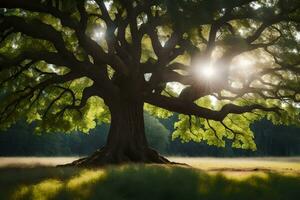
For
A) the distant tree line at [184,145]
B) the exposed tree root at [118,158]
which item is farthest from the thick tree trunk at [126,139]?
the distant tree line at [184,145]

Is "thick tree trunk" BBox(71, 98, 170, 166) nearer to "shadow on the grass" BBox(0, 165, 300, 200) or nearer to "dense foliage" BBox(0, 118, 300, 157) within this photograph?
"shadow on the grass" BBox(0, 165, 300, 200)

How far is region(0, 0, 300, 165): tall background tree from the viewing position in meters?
21.2

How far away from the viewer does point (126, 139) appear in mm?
26656

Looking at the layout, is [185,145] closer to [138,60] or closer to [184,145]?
[184,145]

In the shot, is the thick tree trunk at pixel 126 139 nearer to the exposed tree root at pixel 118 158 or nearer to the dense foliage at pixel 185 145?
the exposed tree root at pixel 118 158

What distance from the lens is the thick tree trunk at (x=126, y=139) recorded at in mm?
26047

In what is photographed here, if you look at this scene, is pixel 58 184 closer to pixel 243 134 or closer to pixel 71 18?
pixel 71 18

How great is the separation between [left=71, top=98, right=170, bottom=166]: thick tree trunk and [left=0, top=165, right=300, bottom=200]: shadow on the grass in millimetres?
10781

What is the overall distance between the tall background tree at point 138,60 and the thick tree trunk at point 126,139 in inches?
2.3

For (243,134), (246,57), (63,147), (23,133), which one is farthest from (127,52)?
(63,147)

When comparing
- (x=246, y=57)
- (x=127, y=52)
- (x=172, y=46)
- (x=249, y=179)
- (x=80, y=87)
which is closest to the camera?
(x=249, y=179)

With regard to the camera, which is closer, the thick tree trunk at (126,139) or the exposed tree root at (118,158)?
the exposed tree root at (118,158)

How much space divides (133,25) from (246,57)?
820 cm

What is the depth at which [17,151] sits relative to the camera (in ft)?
273
